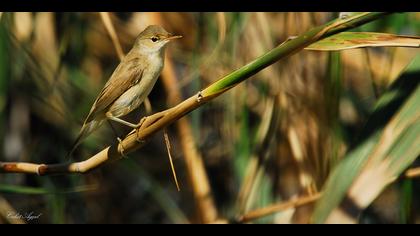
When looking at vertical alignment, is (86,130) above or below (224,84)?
below

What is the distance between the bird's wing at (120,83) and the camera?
8.69ft

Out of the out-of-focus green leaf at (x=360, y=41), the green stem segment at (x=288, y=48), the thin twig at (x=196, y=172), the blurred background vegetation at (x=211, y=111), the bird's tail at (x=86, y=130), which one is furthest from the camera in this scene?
the thin twig at (x=196, y=172)

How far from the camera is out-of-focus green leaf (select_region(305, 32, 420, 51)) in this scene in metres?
1.61

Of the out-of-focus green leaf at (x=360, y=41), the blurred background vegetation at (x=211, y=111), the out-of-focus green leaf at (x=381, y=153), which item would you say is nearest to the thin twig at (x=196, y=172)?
the blurred background vegetation at (x=211, y=111)

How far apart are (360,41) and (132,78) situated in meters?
1.25

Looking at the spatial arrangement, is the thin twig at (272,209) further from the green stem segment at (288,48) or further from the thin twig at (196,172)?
the green stem segment at (288,48)

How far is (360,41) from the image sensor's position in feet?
5.45

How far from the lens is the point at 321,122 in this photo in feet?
9.27

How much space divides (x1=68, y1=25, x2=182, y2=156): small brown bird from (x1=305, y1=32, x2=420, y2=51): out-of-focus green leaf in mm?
1129

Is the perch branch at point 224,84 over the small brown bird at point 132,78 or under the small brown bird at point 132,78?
over

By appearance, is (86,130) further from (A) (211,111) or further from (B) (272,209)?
(A) (211,111)

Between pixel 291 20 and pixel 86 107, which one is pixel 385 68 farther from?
pixel 86 107

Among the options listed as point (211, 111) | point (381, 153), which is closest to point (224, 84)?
point (381, 153)

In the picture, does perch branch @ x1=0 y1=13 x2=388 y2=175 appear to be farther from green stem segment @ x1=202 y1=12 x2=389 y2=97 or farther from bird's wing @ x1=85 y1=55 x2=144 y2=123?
bird's wing @ x1=85 y1=55 x2=144 y2=123
